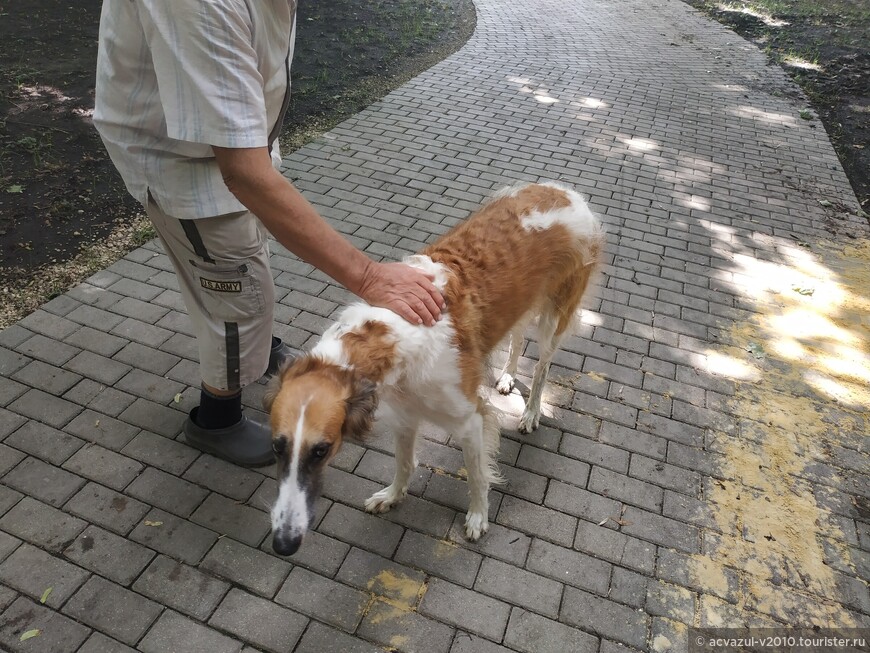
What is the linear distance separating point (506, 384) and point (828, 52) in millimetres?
12694

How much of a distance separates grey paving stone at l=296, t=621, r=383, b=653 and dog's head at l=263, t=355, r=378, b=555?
2.51 feet

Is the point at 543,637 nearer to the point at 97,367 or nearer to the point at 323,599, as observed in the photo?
the point at 323,599

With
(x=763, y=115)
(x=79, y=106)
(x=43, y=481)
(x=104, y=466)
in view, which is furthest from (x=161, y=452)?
(x=763, y=115)

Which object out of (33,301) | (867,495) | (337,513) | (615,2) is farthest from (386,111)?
(615,2)

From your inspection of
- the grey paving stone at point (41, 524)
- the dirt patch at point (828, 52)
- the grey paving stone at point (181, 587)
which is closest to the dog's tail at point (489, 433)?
the grey paving stone at point (181, 587)

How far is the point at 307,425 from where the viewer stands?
2098 mm

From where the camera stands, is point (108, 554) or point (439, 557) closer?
point (108, 554)

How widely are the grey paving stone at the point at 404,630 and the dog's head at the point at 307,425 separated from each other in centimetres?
84

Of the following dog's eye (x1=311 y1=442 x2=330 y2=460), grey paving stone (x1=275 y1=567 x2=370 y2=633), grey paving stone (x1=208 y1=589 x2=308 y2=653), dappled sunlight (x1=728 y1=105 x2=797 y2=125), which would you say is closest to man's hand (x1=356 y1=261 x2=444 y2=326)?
dog's eye (x1=311 y1=442 x2=330 y2=460)

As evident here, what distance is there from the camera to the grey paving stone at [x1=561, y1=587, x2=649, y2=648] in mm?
2814

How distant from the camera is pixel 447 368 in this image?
8.80ft

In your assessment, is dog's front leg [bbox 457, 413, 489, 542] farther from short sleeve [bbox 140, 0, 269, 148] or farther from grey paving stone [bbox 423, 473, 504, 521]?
short sleeve [bbox 140, 0, 269, 148]

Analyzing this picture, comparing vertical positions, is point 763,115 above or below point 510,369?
above

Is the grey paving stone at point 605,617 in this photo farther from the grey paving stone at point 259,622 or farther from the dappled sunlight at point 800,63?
the dappled sunlight at point 800,63
